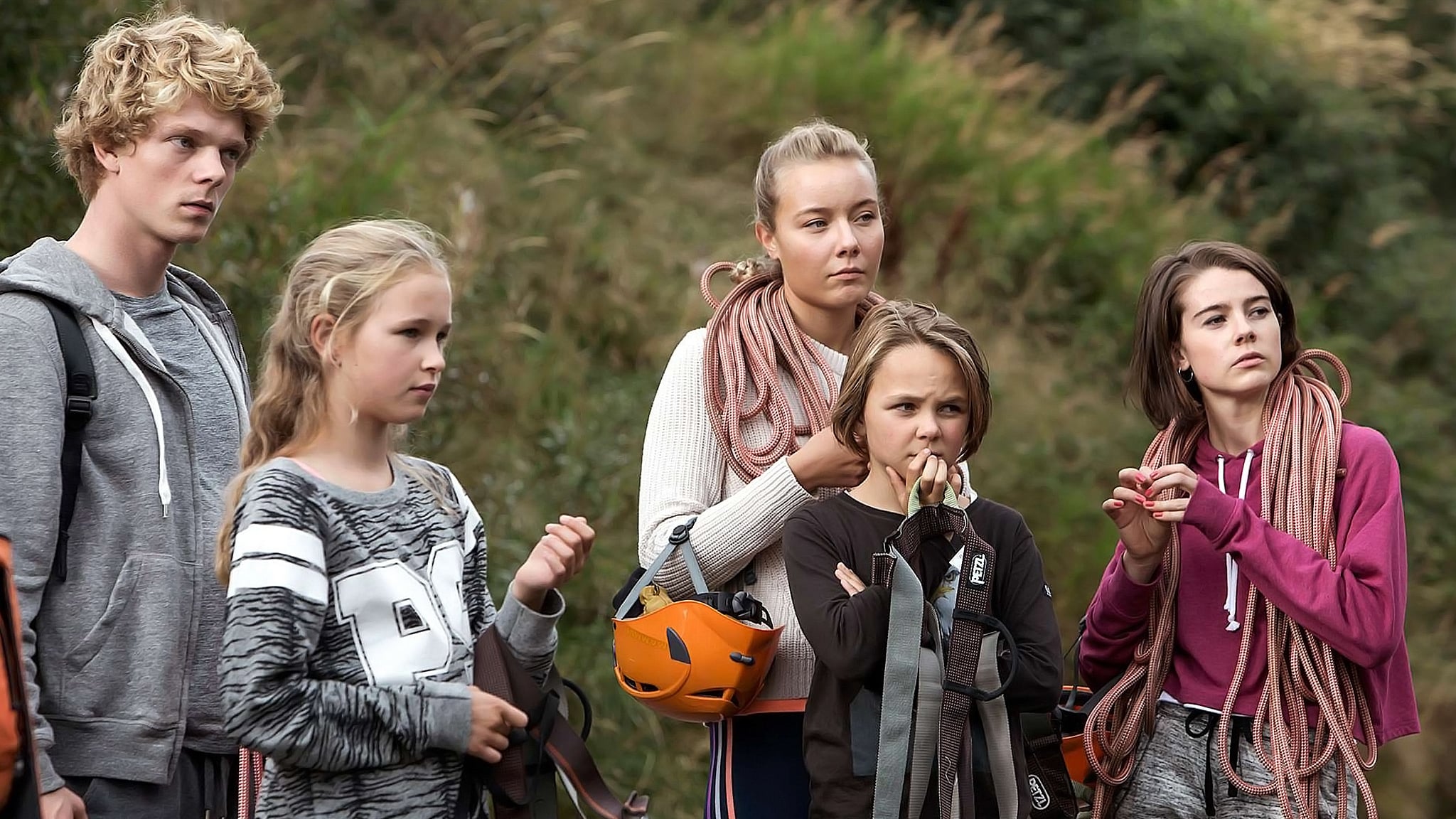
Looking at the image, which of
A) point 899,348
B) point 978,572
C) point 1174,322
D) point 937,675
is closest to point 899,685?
point 937,675

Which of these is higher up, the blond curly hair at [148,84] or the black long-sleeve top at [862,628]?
the blond curly hair at [148,84]

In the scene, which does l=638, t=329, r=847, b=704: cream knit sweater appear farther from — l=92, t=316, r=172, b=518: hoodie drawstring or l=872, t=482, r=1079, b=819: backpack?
l=92, t=316, r=172, b=518: hoodie drawstring

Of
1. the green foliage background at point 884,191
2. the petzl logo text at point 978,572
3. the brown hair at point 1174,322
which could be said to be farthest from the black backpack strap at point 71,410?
the green foliage background at point 884,191

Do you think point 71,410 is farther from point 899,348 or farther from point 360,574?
point 899,348

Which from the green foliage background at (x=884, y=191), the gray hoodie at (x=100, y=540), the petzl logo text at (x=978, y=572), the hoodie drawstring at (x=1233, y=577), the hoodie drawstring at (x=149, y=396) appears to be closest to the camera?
the gray hoodie at (x=100, y=540)

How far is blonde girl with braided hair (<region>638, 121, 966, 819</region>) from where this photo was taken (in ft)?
9.87

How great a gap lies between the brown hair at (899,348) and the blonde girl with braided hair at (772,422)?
6 cm

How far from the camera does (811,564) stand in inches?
113

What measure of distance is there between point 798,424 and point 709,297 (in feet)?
1.46

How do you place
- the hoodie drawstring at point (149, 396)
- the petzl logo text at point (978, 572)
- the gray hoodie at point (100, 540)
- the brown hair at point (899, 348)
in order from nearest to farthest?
the gray hoodie at point (100, 540) → the hoodie drawstring at point (149, 396) → the petzl logo text at point (978, 572) → the brown hair at point (899, 348)

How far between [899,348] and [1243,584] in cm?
99

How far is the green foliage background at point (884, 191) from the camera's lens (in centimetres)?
586

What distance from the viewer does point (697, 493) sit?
319 cm

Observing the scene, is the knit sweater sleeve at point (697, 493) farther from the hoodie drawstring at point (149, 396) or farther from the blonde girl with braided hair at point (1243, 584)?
the hoodie drawstring at point (149, 396)
